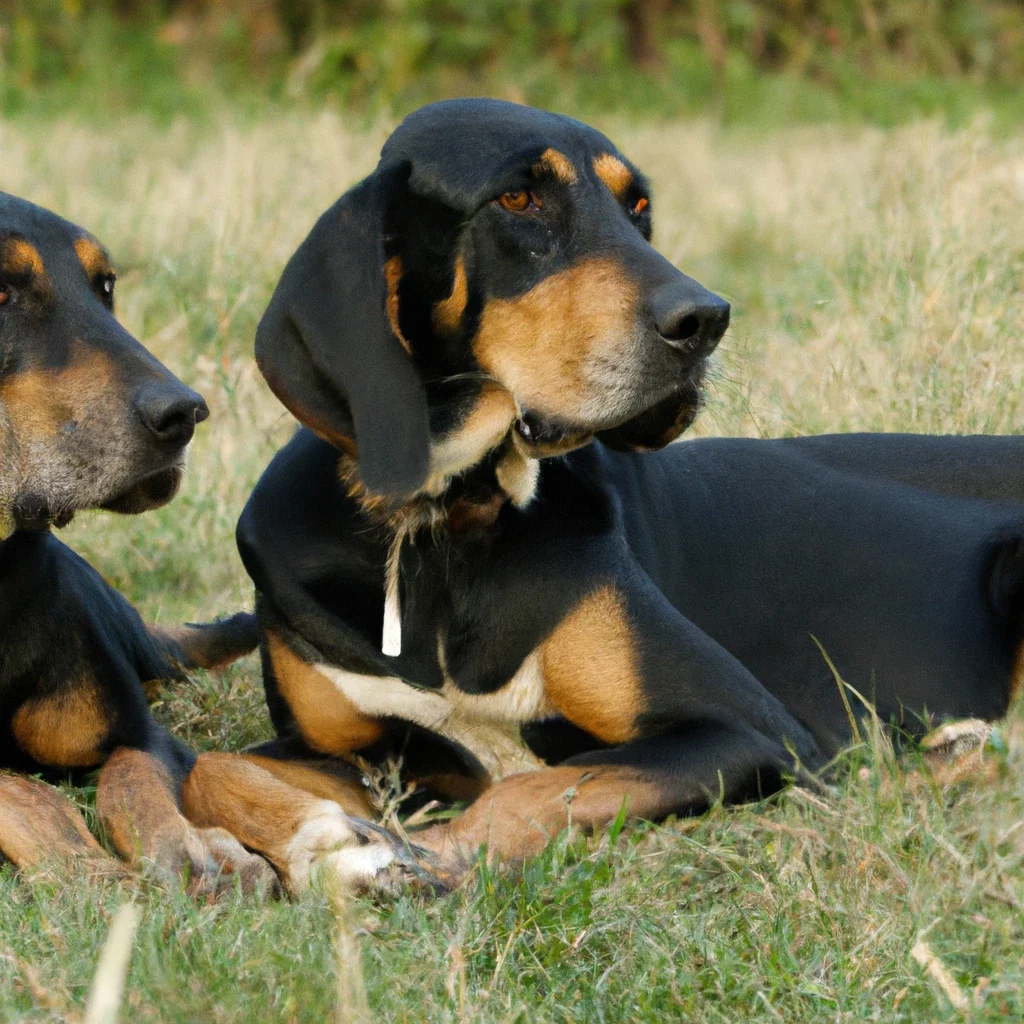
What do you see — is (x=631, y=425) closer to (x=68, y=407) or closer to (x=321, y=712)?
(x=321, y=712)

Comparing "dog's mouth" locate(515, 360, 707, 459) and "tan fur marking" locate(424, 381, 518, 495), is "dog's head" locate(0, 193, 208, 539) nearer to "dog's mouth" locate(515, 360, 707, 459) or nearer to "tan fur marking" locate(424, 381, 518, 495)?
"tan fur marking" locate(424, 381, 518, 495)

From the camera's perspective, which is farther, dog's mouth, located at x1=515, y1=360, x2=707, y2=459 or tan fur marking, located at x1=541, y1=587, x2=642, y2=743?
tan fur marking, located at x1=541, y1=587, x2=642, y2=743

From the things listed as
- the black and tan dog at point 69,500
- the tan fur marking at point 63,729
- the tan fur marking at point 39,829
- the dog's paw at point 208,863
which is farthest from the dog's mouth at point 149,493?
the dog's paw at point 208,863

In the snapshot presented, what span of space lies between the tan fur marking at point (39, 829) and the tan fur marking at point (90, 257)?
1.10m

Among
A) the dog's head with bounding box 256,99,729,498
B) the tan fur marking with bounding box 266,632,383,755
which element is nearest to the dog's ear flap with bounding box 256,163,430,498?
the dog's head with bounding box 256,99,729,498

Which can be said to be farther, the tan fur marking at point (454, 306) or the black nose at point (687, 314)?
the tan fur marking at point (454, 306)

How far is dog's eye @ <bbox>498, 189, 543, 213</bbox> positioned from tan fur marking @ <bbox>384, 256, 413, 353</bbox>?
0.75 feet

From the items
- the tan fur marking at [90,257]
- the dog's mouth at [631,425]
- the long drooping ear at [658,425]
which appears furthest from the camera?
the tan fur marking at [90,257]

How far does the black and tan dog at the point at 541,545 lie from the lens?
288 centimetres

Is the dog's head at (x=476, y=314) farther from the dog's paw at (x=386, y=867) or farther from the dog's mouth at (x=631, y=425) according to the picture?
the dog's paw at (x=386, y=867)

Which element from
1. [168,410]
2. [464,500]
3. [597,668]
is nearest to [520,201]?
[464,500]

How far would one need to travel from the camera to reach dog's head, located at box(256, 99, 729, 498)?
2834 mm

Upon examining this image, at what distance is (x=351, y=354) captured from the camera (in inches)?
113

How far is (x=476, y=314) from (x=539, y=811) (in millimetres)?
907
